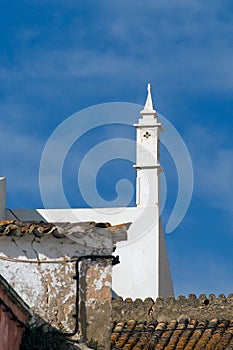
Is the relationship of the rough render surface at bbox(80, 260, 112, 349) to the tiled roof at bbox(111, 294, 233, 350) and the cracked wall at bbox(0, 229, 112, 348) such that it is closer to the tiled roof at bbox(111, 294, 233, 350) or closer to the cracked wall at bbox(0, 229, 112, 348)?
the cracked wall at bbox(0, 229, 112, 348)

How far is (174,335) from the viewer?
15016 mm

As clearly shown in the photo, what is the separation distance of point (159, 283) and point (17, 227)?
14722mm

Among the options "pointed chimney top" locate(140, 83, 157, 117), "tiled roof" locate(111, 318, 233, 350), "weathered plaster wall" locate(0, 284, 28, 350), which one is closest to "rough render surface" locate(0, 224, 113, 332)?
"weathered plaster wall" locate(0, 284, 28, 350)

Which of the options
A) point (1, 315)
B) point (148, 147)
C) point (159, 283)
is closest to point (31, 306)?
point (1, 315)

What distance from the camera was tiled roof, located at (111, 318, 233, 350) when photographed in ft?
47.6

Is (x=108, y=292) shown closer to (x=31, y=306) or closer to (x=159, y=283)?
(x=31, y=306)

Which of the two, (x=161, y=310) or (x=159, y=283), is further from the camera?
(x=159, y=283)

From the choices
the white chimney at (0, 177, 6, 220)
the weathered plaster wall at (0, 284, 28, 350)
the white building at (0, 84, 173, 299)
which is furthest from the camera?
the white chimney at (0, 177, 6, 220)

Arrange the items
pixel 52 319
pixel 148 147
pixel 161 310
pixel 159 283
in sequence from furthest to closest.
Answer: pixel 148 147, pixel 159 283, pixel 161 310, pixel 52 319

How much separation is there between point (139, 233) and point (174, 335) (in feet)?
39.1

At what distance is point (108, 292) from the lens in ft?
39.9

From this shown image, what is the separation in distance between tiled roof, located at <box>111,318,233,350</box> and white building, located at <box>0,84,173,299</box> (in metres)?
10.3

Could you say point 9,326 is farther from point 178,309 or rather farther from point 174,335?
point 178,309

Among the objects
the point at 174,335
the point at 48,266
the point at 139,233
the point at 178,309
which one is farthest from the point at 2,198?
the point at 48,266
